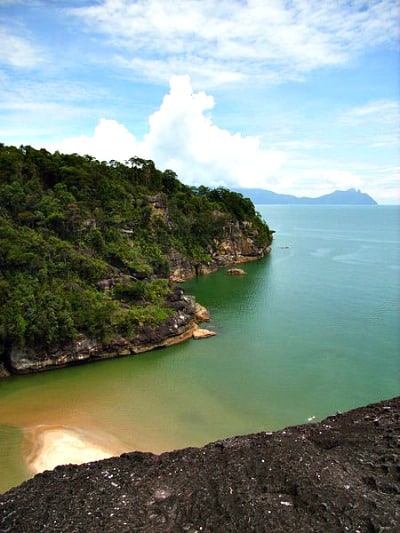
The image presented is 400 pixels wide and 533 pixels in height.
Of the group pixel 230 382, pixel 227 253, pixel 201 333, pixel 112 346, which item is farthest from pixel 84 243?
pixel 227 253

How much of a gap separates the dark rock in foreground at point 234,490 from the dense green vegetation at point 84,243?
1208cm

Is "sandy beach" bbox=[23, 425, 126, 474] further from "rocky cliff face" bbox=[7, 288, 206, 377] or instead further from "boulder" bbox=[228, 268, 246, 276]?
"boulder" bbox=[228, 268, 246, 276]

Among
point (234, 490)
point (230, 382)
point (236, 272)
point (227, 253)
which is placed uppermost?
point (227, 253)

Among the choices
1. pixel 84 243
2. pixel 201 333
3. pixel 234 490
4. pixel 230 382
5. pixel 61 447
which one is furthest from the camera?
pixel 84 243

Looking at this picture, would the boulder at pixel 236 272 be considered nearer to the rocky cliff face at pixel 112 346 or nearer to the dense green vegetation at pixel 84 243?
the dense green vegetation at pixel 84 243

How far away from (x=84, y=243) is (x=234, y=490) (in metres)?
23.5

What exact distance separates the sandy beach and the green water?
0.30 meters

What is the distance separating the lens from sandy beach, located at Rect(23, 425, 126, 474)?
14735 mm

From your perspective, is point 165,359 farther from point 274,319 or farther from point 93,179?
point 93,179

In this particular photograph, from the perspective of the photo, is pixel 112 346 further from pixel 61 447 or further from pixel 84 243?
pixel 84 243

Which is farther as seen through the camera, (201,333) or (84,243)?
(84,243)

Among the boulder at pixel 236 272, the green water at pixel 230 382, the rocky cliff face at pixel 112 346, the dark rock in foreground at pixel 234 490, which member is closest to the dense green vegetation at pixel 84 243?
the rocky cliff face at pixel 112 346

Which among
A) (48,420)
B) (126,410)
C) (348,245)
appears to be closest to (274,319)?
(126,410)

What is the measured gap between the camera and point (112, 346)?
23.2 metres
